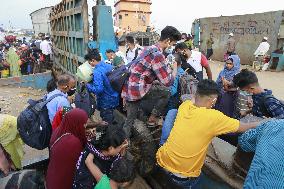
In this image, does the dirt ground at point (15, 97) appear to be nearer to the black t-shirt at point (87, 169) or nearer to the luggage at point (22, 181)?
the luggage at point (22, 181)

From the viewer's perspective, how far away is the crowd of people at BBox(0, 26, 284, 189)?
1.67 metres

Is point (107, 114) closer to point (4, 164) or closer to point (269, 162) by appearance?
point (4, 164)

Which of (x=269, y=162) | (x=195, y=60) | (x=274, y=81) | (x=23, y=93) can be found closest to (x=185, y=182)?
(x=269, y=162)

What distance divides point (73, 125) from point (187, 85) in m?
1.73

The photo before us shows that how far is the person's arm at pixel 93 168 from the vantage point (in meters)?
2.14

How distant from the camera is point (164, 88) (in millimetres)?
3373

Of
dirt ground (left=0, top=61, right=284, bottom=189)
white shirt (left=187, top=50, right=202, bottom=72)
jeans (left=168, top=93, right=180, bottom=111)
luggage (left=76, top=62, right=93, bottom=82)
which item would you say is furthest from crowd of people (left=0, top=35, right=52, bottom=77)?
jeans (left=168, top=93, right=180, bottom=111)

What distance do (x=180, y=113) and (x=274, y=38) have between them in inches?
436

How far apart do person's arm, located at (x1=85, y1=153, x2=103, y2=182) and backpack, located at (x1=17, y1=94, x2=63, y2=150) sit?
0.97 metres

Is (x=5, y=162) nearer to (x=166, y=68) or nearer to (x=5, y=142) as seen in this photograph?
(x=5, y=142)

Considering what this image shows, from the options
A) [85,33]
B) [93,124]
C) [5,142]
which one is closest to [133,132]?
[93,124]

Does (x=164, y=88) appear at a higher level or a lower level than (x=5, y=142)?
higher

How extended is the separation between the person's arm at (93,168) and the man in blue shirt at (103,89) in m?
1.73

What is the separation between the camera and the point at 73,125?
8.32ft
